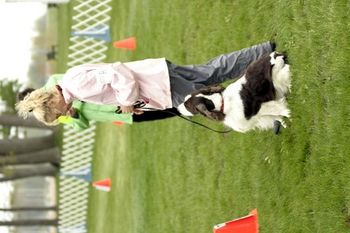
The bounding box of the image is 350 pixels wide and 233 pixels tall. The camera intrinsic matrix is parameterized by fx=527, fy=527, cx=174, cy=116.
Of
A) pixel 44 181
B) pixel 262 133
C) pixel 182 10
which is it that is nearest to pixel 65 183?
pixel 182 10

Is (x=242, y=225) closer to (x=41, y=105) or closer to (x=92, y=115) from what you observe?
(x=92, y=115)

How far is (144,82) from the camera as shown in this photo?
4.59 metres

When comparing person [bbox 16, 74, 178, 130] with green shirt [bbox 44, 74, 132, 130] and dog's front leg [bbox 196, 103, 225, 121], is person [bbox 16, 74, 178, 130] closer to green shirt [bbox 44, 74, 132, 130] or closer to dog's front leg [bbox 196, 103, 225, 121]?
green shirt [bbox 44, 74, 132, 130]

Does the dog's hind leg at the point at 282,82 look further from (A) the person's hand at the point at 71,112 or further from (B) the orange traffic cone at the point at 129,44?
(B) the orange traffic cone at the point at 129,44

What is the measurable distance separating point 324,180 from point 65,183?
1054 centimetres

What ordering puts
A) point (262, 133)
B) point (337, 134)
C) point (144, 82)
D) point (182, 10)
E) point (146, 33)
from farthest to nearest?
point (146, 33), point (182, 10), point (262, 133), point (144, 82), point (337, 134)

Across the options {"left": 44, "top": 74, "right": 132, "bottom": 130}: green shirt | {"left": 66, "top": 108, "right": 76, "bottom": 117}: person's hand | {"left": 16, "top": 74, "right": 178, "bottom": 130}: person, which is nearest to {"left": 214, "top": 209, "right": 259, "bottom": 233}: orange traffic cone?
{"left": 16, "top": 74, "right": 178, "bottom": 130}: person

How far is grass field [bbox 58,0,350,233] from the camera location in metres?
3.89

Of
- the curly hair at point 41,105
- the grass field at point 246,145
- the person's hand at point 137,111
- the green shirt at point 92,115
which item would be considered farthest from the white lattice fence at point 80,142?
the curly hair at point 41,105

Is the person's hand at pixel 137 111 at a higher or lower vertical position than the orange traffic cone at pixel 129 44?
lower

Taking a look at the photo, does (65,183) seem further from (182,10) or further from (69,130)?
(182,10)

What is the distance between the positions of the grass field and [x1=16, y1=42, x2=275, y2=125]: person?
57 centimetres

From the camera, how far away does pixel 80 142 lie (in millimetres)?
13453

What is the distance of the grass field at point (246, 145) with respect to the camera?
3.89 m
